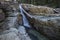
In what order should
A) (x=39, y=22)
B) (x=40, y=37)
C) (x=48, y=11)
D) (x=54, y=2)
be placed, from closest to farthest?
(x=40, y=37), (x=39, y=22), (x=48, y=11), (x=54, y=2)

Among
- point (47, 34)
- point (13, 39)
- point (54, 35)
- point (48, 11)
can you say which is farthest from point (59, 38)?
point (48, 11)

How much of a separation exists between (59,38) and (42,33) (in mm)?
1247

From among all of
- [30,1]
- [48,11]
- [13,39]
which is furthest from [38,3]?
[13,39]

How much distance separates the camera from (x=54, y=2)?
62.5 ft

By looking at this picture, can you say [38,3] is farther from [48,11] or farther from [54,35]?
[54,35]

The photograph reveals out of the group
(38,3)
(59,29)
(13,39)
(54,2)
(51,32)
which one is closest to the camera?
(13,39)

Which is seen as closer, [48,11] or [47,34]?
[47,34]

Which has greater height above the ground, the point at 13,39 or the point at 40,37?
the point at 13,39

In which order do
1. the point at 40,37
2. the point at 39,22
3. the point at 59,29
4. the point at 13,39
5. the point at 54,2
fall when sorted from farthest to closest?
the point at 54,2
the point at 39,22
the point at 40,37
the point at 59,29
the point at 13,39

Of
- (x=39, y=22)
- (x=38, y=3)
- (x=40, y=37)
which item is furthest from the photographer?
(x=38, y=3)

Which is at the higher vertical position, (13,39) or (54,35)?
(13,39)

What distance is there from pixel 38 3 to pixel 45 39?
1549 cm

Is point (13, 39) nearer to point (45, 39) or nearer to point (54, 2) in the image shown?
point (45, 39)

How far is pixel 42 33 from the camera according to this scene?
6.59 meters
